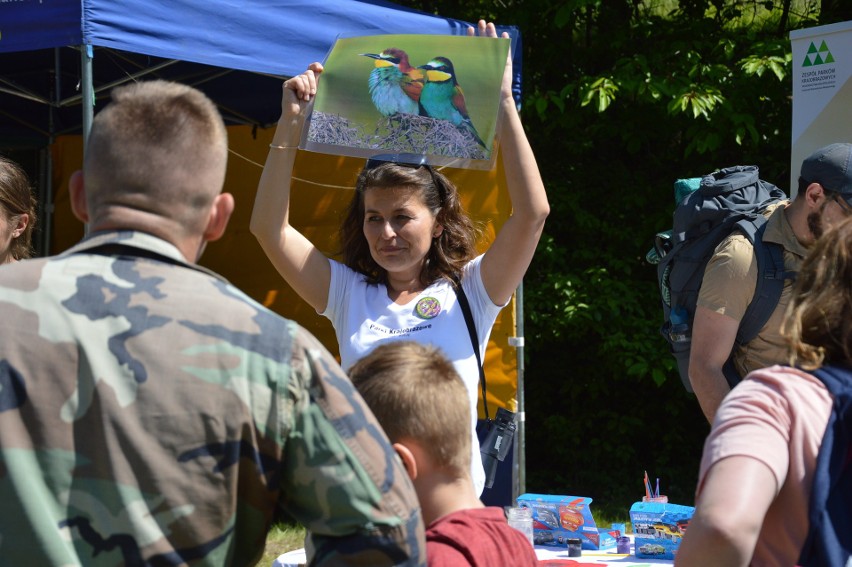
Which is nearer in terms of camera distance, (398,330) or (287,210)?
(398,330)

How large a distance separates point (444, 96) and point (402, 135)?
168 mm

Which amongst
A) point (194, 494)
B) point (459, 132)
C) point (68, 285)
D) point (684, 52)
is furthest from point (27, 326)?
point (684, 52)

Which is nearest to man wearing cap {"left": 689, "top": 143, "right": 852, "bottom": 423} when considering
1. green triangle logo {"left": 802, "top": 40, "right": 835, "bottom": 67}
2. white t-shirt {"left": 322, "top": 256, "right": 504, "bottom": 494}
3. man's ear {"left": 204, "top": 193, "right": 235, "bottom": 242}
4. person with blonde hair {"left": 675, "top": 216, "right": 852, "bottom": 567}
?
white t-shirt {"left": 322, "top": 256, "right": 504, "bottom": 494}

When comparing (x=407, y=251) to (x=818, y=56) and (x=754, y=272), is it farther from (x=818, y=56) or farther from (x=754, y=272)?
(x=818, y=56)

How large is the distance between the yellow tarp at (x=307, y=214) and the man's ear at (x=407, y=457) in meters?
3.34

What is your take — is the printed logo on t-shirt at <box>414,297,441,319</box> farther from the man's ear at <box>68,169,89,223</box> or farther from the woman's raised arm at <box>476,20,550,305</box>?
the man's ear at <box>68,169,89,223</box>

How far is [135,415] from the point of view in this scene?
3.86 ft

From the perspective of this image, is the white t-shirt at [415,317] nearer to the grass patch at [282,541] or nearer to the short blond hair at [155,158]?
the short blond hair at [155,158]

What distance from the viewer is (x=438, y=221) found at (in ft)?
9.03

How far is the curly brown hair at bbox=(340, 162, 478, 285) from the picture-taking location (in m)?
2.69

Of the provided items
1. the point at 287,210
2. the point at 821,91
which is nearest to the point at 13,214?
the point at 287,210

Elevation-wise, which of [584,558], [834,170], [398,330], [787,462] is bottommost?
[584,558]

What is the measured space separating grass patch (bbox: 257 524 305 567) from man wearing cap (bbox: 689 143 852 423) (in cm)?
293

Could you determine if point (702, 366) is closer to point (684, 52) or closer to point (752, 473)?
point (752, 473)
